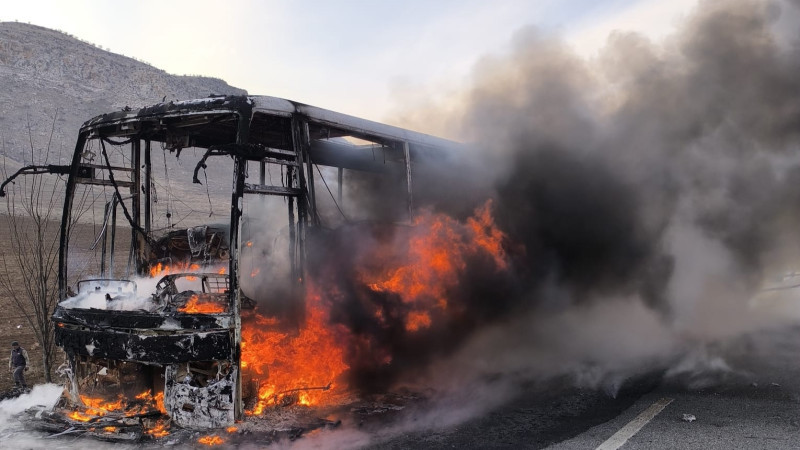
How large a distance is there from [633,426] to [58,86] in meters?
57.5

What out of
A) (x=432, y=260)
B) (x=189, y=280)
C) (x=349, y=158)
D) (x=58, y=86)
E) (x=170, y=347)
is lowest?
(x=170, y=347)

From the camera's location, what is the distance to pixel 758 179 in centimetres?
909

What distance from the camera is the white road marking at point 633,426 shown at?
4.86 metres

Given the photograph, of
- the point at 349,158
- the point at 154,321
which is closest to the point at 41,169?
the point at 154,321

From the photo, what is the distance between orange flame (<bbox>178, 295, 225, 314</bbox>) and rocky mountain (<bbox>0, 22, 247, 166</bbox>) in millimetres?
38511

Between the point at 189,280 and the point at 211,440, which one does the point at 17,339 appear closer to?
the point at 189,280

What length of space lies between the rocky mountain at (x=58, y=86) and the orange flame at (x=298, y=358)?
38552mm

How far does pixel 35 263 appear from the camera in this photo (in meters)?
8.78

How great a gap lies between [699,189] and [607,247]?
1896 millimetres

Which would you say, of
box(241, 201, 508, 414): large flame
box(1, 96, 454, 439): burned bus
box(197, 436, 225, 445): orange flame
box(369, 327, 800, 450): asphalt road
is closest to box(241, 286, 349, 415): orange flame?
box(241, 201, 508, 414): large flame

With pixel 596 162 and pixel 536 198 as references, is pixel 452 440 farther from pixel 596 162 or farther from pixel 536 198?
pixel 596 162

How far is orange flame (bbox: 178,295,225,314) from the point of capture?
5.67 metres

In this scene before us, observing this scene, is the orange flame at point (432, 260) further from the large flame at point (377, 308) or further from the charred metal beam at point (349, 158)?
the charred metal beam at point (349, 158)

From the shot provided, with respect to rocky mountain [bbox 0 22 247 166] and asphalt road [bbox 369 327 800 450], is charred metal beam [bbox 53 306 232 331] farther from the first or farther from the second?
rocky mountain [bbox 0 22 247 166]
